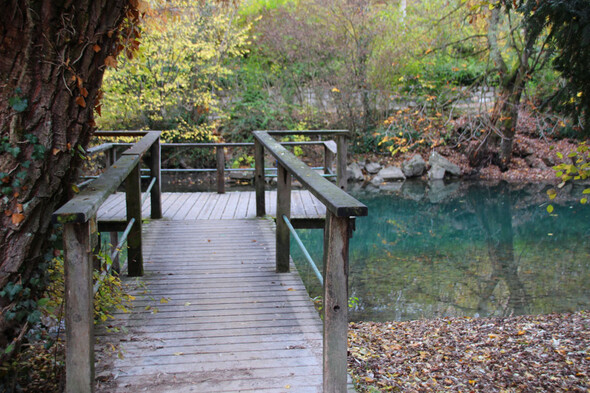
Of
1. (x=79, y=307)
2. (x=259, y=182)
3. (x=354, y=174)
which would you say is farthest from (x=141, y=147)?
(x=354, y=174)

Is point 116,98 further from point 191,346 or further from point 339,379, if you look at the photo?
point 339,379

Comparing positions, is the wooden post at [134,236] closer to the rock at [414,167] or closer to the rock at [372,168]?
the rock at [372,168]

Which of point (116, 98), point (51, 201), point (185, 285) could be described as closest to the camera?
point (51, 201)

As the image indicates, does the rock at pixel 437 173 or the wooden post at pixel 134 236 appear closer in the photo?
the wooden post at pixel 134 236

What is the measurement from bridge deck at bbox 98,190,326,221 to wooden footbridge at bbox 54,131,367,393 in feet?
0.28

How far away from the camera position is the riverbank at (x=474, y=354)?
3998mm

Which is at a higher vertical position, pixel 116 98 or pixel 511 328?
pixel 116 98

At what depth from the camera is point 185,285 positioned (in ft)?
13.4

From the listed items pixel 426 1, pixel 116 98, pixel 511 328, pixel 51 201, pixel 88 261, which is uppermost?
pixel 426 1

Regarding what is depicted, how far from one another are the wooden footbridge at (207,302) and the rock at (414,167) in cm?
1201

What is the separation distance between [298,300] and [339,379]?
137cm

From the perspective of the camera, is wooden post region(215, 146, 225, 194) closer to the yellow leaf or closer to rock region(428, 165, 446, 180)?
the yellow leaf

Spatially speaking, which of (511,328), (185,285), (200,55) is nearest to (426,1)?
(200,55)

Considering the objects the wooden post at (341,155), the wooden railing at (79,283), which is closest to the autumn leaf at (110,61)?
the wooden railing at (79,283)
